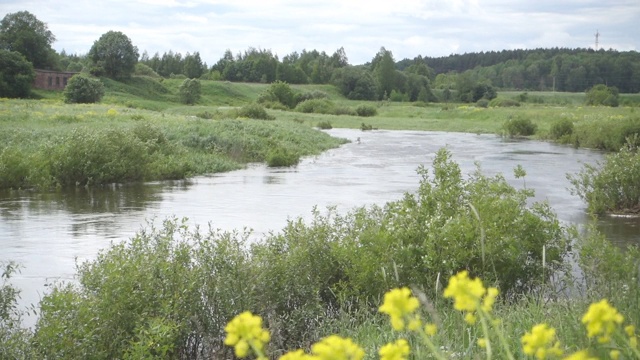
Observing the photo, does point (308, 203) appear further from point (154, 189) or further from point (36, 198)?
point (36, 198)

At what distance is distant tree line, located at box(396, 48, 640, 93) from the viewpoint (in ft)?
364

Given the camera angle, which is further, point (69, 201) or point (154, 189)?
point (154, 189)

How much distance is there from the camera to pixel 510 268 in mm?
8125

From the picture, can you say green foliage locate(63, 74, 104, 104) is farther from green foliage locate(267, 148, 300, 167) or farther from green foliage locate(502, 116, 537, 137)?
green foliage locate(267, 148, 300, 167)

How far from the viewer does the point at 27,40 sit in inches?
2864

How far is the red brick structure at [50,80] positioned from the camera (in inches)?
2680

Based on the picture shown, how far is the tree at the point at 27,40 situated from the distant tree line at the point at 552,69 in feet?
214

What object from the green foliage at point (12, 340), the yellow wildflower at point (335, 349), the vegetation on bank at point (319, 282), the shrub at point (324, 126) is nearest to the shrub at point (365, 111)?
the shrub at point (324, 126)

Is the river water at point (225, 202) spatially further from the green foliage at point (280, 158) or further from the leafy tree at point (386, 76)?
the leafy tree at point (386, 76)

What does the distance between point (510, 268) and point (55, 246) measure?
26.6 feet

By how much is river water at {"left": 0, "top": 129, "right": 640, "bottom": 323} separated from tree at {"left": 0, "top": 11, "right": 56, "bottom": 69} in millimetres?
52651

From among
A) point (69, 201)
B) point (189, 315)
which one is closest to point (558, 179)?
point (69, 201)

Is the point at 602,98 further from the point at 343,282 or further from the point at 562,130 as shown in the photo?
the point at 343,282

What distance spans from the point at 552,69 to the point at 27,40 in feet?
290
